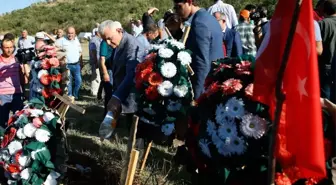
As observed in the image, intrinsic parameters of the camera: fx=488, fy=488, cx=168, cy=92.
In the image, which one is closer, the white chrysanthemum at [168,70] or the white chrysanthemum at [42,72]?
the white chrysanthemum at [168,70]

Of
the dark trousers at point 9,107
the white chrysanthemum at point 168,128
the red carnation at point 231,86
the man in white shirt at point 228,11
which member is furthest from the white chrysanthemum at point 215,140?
the man in white shirt at point 228,11

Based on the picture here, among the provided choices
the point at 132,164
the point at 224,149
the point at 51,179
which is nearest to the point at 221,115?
the point at 224,149

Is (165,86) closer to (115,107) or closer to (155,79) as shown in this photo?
(155,79)

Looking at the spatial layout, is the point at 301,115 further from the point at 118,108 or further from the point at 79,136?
the point at 79,136

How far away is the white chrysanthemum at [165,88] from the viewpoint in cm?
418

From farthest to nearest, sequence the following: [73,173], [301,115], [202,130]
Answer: [73,173]
[202,130]
[301,115]

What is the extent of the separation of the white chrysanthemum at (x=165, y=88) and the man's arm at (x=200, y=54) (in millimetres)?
521

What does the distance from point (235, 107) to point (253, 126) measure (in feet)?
0.55

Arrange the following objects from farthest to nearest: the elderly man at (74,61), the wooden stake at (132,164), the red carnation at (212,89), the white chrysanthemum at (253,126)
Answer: the elderly man at (74,61) < the wooden stake at (132,164) < the red carnation at (212,89) < the white chrysanthemum at (253,126)

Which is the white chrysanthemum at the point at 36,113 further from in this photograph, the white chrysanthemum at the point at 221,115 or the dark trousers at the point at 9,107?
the white chrysanthemum at the point at 221,115

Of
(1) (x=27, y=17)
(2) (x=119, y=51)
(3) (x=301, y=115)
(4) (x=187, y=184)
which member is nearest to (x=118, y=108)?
(2) (x=119, y=51)

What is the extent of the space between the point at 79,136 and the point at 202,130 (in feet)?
14.8

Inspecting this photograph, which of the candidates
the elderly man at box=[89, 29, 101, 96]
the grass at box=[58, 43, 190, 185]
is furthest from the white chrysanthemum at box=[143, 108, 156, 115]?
the elderly man at box=[89, 29, 101, 96]

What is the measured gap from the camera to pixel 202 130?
314cm
